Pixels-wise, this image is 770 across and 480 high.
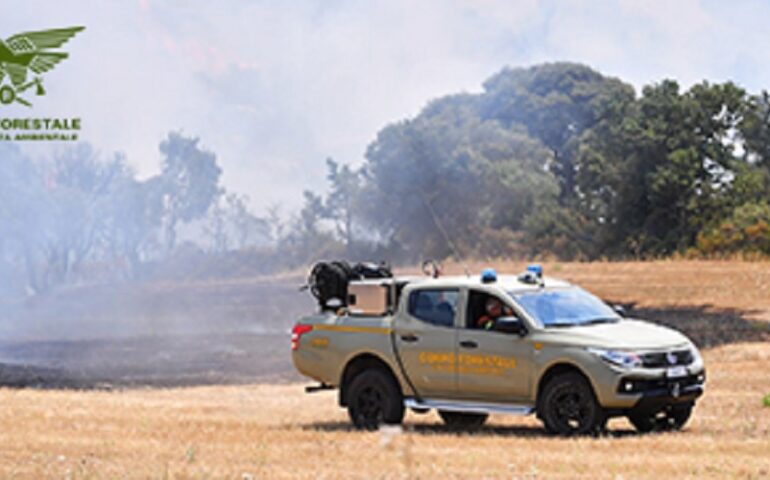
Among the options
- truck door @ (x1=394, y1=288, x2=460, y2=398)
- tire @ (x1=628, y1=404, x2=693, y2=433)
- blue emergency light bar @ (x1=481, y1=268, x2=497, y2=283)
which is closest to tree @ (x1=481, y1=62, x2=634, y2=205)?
truck door @ (x1=394, y1=288, x2=460, y2=398)

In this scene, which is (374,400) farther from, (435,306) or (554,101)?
(554,101)

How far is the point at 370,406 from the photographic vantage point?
1562 centimetres

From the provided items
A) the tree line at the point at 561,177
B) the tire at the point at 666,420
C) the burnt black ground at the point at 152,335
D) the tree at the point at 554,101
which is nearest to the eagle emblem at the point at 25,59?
the burnt black ground at the point at 152,335

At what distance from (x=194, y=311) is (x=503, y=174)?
66.6ft

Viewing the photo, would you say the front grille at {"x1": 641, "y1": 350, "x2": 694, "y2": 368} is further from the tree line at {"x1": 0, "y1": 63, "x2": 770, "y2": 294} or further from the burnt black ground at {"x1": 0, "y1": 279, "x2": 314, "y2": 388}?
the tree line at {"x1": 0, "y1": 63, "x2": 770, "y2": 294}

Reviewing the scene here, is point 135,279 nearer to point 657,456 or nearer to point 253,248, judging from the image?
point 253,248

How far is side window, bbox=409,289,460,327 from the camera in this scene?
49.9ft

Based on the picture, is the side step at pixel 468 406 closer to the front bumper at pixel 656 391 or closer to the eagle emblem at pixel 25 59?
the front bumper at pixel 656 391

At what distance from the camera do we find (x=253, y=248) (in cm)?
7338

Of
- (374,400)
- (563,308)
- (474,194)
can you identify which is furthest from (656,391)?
(474,194)

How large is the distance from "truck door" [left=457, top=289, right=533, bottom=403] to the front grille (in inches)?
52.6

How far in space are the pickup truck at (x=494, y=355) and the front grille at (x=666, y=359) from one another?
0.01m

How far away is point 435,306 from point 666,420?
9.93 feet

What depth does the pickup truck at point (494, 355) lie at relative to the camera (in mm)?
13742
